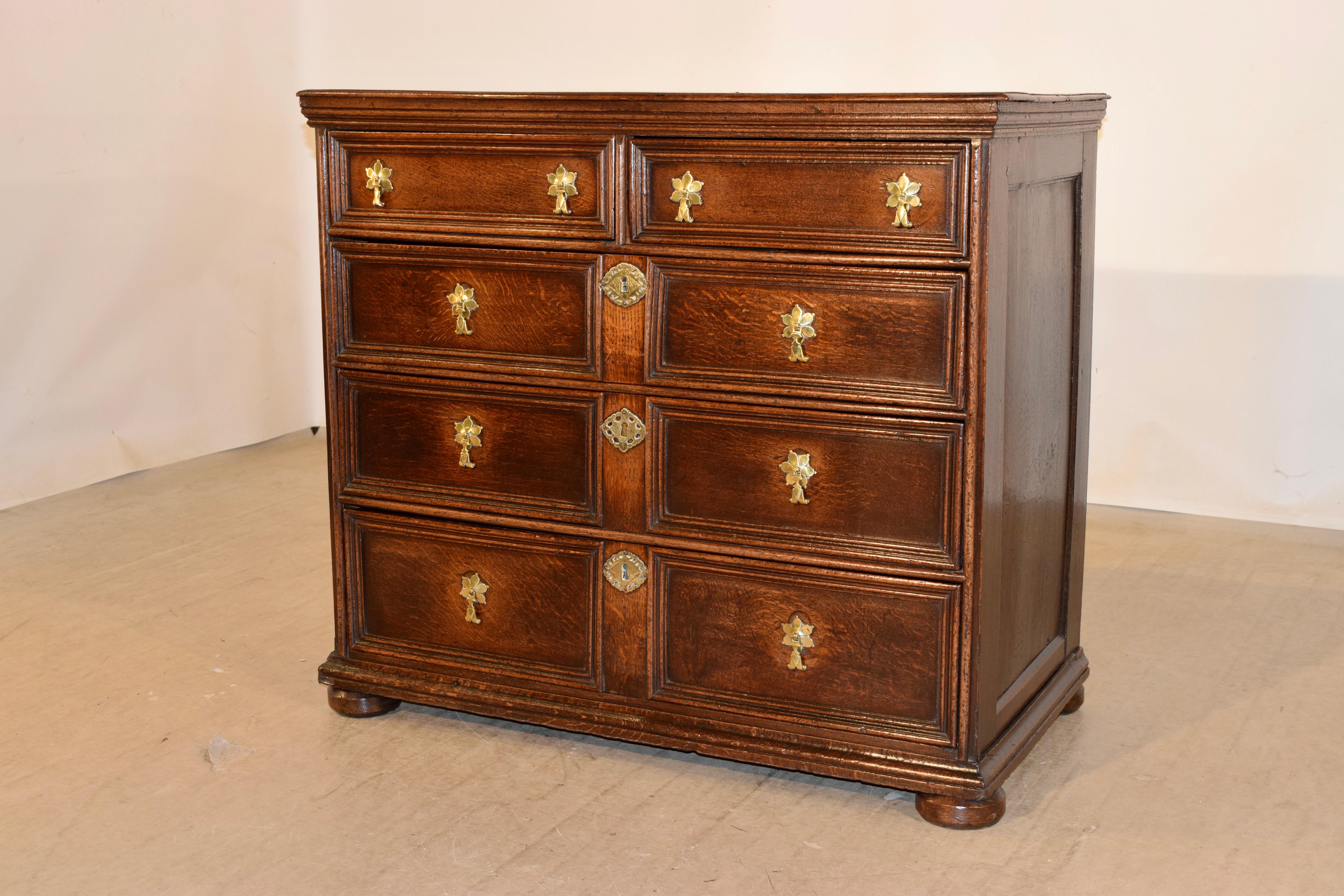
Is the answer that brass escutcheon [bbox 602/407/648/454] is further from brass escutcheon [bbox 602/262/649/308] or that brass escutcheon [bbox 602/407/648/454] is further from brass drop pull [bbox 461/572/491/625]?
brass drop pull [bbox 461/572/491/625]

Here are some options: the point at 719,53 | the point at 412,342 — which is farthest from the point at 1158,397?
the point at 412,342

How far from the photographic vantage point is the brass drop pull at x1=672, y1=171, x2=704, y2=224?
220 cm

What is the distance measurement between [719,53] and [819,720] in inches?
105

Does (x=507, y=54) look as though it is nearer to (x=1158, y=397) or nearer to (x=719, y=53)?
(x=719, y=53)

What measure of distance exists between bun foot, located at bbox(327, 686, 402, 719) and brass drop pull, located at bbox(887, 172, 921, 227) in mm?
1298

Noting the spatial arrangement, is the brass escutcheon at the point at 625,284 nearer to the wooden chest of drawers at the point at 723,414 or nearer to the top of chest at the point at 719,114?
the wooden chest of drawers at the point at 723,414

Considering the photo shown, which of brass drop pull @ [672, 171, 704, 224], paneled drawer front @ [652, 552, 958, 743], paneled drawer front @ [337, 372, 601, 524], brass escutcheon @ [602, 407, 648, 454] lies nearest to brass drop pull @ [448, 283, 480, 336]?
paneled drawer front @ [337, 372, 601, 524]

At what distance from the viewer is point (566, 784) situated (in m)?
2.36

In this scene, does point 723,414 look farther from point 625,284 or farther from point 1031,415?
point 1031,415

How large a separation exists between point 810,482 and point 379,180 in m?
0.90

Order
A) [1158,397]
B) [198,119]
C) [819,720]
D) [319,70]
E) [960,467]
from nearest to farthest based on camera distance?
[960,467]
[819,720]
[1158,397]
[198,119]
[319,70]

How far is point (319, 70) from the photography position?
504cm

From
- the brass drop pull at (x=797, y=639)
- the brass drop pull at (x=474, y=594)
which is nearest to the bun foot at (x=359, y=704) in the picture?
the brass drop pull at (x=474, y=594)

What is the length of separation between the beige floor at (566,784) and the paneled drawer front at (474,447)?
443mm
